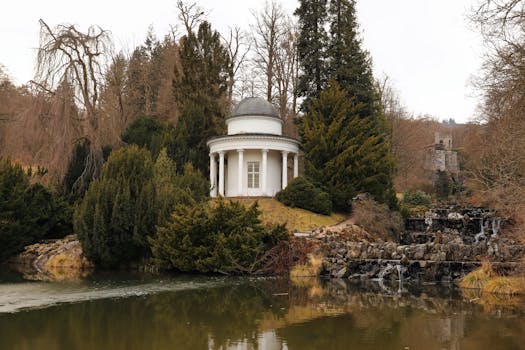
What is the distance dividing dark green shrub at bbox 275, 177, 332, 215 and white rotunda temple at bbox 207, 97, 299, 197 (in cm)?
264

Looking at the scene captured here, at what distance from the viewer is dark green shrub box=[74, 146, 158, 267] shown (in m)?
19.6

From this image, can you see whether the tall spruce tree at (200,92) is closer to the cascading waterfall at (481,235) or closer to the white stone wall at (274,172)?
the white stone wall at (274,172)

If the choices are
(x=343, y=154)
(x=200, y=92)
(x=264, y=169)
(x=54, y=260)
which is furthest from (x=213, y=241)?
(x=200, y=92)

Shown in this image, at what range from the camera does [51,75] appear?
78.8 feet

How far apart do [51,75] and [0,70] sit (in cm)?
2207

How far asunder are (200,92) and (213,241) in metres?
15.6

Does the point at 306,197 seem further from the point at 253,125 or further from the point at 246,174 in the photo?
the point at 253,125

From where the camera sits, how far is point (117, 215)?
1953 cm

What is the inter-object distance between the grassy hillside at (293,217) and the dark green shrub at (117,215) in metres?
5.93

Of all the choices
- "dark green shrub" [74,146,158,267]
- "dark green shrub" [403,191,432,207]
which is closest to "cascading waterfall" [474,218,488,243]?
"dark green shrub" [403,191,432,207]

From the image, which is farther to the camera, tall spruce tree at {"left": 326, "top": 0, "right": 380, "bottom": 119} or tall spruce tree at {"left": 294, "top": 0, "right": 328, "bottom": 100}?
tall spruce tree at {"left": 294, "top": 0, "right": 328, "bottom": 100}

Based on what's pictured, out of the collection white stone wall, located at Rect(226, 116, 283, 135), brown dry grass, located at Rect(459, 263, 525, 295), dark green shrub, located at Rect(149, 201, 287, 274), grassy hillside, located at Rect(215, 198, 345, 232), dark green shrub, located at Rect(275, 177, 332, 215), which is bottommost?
brown dry grass, located at Rect(459, 263, 525, 295)

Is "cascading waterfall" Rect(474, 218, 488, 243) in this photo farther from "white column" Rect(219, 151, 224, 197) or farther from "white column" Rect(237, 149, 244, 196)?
"white column" Rect(219, 151, 224, 197)

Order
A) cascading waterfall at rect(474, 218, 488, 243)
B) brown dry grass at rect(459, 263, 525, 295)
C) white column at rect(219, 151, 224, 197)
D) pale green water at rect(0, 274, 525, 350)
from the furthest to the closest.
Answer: white column at rect(219, 151, 224, 197), cascading waterfall at rect(474, 218, 488, 243), brown dry grass at rect(459, 263, 525, 295), pale green water at rect(0, 274, 525, 350)
